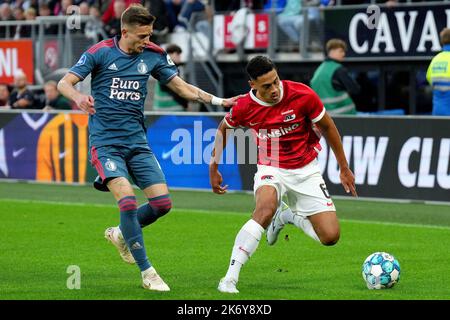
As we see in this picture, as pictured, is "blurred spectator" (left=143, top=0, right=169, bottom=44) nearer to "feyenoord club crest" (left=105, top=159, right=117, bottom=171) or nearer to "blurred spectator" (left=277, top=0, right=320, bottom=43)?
"blurred spectator" (left=277, top=0, right=320, bottom=43)

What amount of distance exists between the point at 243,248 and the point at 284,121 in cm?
123

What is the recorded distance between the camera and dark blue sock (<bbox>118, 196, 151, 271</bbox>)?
9578 mm

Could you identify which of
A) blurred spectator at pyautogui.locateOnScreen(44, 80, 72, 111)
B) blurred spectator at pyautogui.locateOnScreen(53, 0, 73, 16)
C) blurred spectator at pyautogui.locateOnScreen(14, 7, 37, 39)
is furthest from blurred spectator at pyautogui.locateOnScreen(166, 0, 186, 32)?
blurred spectator at pyautogui.locateOnScreen(44, 80, 72, 111)

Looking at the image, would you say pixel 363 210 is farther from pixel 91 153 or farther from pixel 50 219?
pixel 91 153

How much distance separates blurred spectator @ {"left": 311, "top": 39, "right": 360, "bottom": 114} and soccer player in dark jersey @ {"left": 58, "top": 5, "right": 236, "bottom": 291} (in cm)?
826

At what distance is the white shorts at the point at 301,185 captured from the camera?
10078 millimetres

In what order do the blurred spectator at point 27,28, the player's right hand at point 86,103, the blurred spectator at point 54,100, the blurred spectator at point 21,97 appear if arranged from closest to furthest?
the player's right hand at point 86,103
the blurred spectator at point 54,100
the blurred spectator at point 21,97
the blurred spectator at point 27,28

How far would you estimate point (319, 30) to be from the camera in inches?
902

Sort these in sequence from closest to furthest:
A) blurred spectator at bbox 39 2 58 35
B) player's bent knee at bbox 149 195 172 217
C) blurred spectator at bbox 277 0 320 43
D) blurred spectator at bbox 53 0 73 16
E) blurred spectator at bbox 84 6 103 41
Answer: player's bent knee at bbox 149 195 172 217 → blurred spectator at bbox 277 0 320 43 → blurred spectator at bbox 84 6 103 41 → blurred spectator at bbox 39 2 58 35 → blurred spectator at bbox 53 0 73 16

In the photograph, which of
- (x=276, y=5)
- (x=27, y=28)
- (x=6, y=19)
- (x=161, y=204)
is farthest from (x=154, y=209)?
(x=6, y=19)

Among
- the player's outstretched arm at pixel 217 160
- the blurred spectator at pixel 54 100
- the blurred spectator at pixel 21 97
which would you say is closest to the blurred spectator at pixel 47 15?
the blurred spectator at pixel 21 97

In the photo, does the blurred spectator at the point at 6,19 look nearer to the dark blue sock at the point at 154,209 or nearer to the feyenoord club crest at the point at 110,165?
the dark blue sock at the point at 154,209

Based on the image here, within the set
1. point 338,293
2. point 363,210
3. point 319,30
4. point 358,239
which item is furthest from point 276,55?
point 338,293

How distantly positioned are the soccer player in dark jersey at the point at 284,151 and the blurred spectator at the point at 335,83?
26.0 feet
